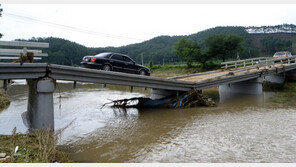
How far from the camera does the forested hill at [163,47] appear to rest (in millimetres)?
60888

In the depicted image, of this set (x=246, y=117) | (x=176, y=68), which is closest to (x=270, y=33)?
(x=176, y=68)

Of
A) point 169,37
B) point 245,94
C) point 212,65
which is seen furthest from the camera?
point 169,37

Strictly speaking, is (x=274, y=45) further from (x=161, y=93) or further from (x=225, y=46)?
(x=161, y=93)

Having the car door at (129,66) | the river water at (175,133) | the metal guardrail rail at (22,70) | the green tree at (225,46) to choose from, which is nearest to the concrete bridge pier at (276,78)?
the river water at (175,133)

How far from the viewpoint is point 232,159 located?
21.8 feet

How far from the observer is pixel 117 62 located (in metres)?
13.2

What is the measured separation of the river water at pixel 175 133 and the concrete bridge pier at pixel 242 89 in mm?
6909

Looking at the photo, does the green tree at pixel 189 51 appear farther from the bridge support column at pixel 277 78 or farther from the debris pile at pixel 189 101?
the debris pile at pixel 189 101

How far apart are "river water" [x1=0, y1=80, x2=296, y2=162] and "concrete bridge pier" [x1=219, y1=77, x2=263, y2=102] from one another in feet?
22.7

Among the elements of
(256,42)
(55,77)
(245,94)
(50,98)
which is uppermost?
(256,42)

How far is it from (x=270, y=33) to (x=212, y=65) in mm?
91836

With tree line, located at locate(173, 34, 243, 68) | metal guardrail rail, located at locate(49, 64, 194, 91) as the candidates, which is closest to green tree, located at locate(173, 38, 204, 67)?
tree line, located at locate(173, 34, 243, 68)

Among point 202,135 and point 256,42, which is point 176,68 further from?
point 256,42

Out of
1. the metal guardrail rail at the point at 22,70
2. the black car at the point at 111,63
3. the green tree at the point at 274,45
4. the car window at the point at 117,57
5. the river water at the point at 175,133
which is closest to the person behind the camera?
the river water at the point at 175,133
